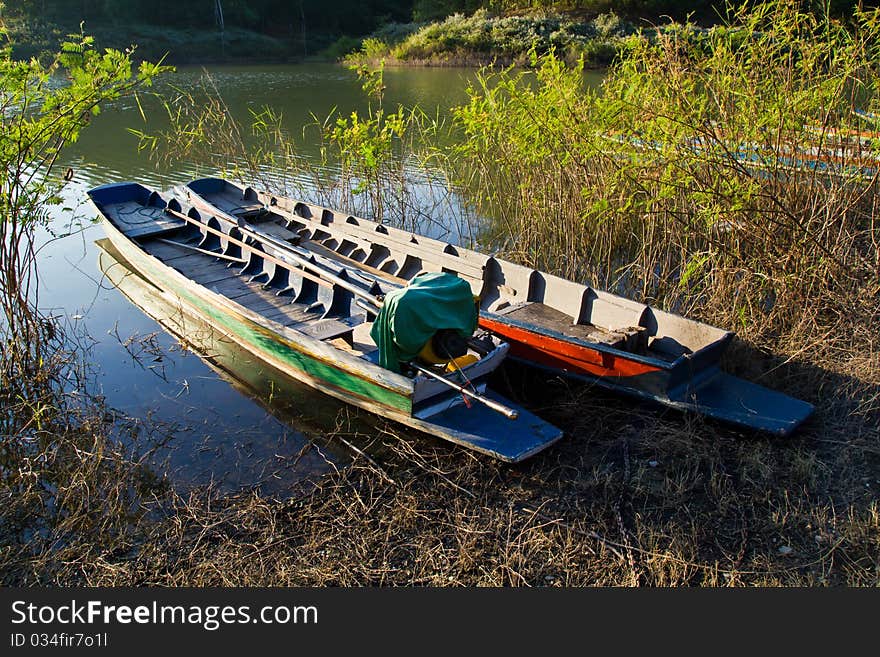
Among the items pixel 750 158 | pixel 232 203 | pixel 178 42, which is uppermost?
pixel 750 158

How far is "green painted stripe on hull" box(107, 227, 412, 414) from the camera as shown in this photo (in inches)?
238

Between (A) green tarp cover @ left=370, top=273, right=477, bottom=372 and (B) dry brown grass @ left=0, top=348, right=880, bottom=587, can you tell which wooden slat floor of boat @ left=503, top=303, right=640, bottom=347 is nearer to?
(B) dry brown grass @ left=0, top=348, right=880, bottom=587

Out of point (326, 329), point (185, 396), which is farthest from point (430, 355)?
point (185, 396)

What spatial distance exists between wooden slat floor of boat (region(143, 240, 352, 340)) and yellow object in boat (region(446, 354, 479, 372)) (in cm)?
123

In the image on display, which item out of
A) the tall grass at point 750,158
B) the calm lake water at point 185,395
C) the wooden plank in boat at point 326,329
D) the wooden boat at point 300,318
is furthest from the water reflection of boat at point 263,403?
the tall grass at point 750,158

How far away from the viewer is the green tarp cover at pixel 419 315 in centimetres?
566

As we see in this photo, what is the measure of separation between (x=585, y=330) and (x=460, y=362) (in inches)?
66.3

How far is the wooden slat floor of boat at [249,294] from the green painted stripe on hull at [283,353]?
0.92ft

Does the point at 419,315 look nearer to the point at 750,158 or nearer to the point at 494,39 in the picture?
the point at 750,158

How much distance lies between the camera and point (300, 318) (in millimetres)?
7746

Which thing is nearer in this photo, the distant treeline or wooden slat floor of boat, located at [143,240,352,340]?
wooden slat floor of boat, located at [143,240,352,340]

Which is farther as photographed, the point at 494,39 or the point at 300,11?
the point at 300,11

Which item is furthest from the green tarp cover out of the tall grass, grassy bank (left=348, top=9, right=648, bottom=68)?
grassy bank (left=348, top=9, right=648, bottom=68)

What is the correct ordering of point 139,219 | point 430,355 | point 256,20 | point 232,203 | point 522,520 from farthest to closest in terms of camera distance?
point 256,20 < point 232,203 < point 139,219 < point 430,355 < point 522,520
